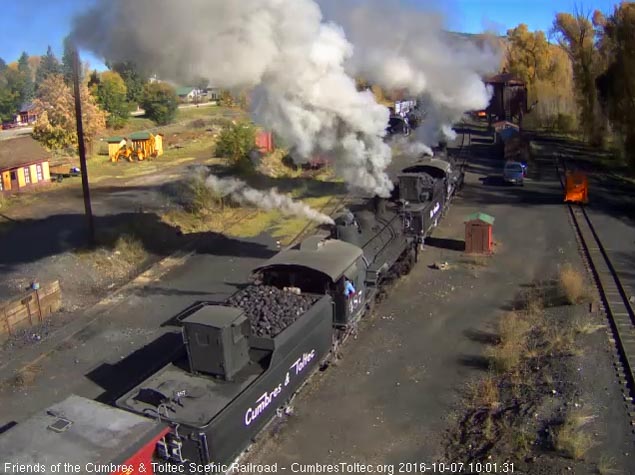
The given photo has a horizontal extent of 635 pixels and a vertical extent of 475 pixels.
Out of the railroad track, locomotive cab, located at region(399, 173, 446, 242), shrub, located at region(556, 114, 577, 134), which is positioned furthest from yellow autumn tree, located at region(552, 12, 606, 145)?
locomotive cab, located at region(399, 173, 446, 242)

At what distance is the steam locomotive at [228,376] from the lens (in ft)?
26.0

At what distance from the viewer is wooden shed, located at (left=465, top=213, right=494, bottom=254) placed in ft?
75.5

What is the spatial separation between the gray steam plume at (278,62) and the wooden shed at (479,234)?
4268 millimetres

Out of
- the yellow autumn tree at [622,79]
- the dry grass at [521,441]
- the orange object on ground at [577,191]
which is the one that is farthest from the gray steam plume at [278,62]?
the yellow autumn tree at [622,79]

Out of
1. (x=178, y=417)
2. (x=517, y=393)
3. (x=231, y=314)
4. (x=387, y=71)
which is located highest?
(x=387, y=71)

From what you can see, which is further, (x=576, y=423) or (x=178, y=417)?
(x=576, y=423)

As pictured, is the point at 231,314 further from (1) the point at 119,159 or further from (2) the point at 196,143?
(2) the point at 196,143

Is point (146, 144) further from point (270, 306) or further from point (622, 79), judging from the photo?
point (270, 306)

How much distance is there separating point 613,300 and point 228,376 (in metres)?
13.4

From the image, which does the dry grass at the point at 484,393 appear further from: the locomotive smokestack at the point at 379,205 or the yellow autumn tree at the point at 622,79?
the yellow autumn tree at the point at 622,79

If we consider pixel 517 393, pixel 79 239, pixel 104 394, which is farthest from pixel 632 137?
pixel 104 394

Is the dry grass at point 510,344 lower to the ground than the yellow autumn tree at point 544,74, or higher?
lower

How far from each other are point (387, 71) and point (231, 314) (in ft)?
55.4

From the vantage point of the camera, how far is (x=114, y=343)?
16.0 metres
